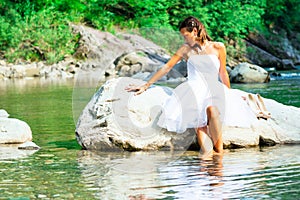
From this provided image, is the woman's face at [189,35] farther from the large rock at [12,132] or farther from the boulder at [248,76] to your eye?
the boulder at [248,76]

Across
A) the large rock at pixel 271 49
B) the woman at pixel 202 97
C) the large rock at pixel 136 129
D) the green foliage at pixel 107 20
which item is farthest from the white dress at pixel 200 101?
the large rock at pixel 271 49

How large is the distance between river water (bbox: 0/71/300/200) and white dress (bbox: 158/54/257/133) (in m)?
0.39

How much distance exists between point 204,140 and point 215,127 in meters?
0.22

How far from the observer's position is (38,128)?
39.9ft

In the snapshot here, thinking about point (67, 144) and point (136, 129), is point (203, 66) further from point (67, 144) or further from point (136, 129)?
point (67, 144)

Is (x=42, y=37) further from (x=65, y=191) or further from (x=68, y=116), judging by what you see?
(x=65, y=191)

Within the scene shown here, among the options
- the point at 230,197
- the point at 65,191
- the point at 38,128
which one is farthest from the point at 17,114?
the point at 230,197

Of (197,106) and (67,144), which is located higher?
(197,106)

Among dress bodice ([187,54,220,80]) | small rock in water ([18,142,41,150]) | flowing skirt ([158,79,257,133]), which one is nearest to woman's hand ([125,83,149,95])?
flowing skirt ([158,79,257,133])

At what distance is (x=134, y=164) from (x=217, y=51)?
199cm

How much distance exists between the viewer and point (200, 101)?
358 inches

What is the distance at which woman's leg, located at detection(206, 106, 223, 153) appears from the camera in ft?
29.8

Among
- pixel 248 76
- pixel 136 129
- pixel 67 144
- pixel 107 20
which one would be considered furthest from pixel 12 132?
pixel 107 20

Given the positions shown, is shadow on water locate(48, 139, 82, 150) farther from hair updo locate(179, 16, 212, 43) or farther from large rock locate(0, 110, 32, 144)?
hair updo locate(179, 16, 212, 43)
